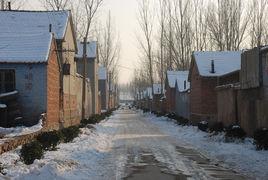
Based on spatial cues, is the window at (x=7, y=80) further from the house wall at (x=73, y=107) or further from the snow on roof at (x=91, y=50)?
the snow on roof at (x=91, y=50)

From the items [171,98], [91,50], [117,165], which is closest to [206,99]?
[117,165]

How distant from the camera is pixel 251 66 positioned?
22.2m

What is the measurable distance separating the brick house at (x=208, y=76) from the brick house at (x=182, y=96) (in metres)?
6.52

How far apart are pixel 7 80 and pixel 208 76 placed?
602 inches

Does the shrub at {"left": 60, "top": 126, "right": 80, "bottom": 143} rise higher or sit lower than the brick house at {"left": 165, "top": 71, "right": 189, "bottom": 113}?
lower

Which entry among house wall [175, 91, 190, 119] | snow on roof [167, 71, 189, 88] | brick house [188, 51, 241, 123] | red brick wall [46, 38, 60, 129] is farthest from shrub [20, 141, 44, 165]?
snow on roof [167, 71, 189, 88]

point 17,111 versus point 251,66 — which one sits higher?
point 251,66

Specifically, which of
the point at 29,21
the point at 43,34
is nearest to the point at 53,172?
the point at 43,34

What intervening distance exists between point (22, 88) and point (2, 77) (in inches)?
49.0

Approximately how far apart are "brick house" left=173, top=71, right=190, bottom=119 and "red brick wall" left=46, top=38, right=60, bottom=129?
16871 millimetres

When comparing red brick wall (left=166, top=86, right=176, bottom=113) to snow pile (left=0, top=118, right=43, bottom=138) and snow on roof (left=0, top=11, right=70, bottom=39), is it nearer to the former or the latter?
snow on roof (left=0, top=11, right=70, bottom=39)

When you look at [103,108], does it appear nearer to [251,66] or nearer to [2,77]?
[2,77]

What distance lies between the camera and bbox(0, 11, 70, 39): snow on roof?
3084 centimetres

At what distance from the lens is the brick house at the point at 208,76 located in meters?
36.9
